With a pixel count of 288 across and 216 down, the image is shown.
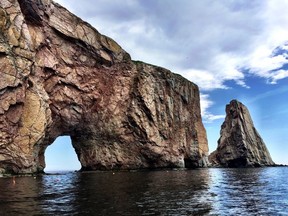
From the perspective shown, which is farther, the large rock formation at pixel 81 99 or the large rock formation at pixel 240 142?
the large rock formation at pixel 240 142

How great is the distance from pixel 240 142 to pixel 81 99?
89949 millimetres

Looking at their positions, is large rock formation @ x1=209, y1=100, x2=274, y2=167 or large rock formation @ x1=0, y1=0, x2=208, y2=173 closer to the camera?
large rock formation @ x1=0, y1=0, x2=208, y2=173

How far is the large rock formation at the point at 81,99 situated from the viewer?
60344mm

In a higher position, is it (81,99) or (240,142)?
(81,99)

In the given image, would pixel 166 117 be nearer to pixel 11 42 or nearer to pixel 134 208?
pixel 11 42

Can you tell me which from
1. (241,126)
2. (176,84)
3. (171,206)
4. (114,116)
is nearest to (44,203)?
(171,206)

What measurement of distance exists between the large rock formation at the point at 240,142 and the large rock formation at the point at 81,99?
4085cm

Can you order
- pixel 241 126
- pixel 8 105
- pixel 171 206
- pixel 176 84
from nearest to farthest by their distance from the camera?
1. pixel 171 206
2. pixel 8 105
3. pixel 176 84
4. pixel 241 126

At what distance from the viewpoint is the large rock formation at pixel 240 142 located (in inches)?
5763

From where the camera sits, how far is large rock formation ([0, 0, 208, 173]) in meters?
60.3

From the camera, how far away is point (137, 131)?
91.5 m

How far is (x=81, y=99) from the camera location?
80.9m

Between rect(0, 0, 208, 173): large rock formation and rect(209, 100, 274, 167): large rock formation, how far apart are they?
4085 centimetres

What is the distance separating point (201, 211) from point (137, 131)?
224ft
